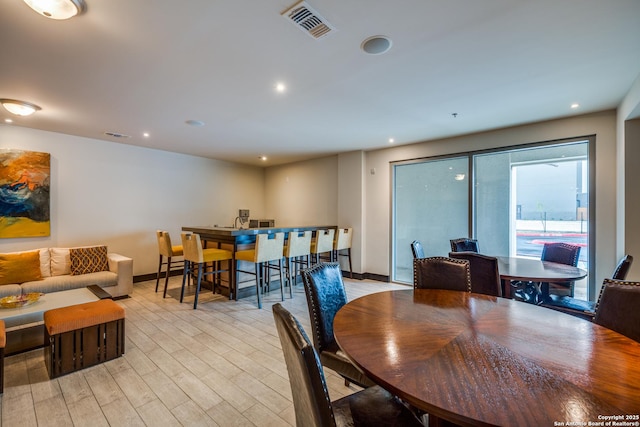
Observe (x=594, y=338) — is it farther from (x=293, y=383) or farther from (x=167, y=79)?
(x=167, y=79)

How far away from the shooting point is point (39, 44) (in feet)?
6.94

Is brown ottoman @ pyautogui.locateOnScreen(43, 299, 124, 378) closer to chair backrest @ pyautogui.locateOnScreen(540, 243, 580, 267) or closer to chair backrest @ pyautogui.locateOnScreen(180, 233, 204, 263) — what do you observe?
chair backrest @ pyautogui.locateOnScreen(180, 233, 204, 263)

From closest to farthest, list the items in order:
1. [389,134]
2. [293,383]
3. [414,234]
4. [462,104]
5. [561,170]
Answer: [293,383] < [462,104] < [561,170] < [389,134] < [414,234]

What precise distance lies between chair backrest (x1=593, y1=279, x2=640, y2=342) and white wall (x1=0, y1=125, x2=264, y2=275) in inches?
249

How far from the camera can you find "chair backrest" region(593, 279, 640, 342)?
143cm

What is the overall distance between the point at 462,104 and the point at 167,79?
3.17 m

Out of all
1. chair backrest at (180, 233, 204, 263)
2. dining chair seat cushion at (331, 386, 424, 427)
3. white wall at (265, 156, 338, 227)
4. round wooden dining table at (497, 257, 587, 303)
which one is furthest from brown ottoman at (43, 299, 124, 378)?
white wall at (265, 156, 338, 227)

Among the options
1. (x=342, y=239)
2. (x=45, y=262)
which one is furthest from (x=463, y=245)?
(x=45, y=262)

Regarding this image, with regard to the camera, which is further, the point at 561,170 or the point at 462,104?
the point at 561,170

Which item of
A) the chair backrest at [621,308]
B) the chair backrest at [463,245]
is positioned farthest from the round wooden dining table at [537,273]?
the chair backrest at [621,308]

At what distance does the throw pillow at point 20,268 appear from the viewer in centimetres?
360

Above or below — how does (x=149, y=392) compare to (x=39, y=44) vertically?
below

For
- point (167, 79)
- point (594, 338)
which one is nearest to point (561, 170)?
point (594, 338)

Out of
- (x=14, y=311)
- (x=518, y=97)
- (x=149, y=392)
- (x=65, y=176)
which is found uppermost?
(x=518, y=97)
